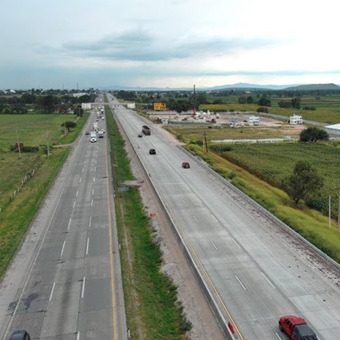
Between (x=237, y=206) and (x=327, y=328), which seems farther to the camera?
(x=237, y=206)

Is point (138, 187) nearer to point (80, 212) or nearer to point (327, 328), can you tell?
point (80, 212)

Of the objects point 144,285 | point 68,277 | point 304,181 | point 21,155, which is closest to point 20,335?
point 68,277

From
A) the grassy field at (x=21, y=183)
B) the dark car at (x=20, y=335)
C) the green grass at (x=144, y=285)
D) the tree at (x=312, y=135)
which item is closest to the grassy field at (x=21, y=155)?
the grassy field at (x=21, y=183)

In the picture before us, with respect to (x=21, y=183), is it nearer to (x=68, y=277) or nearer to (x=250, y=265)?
(x=68, y=277)

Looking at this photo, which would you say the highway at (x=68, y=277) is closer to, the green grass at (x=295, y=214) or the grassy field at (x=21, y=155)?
the grassy field at (x=21, y=155)

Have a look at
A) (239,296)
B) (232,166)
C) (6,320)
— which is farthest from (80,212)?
(232,166)
